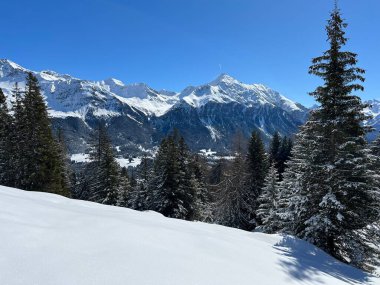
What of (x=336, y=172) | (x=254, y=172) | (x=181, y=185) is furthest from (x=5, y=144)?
(x=336, y=172)

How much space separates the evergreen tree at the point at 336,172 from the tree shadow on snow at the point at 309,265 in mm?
2991

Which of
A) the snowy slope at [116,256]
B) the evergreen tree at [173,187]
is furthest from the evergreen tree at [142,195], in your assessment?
the snowy slope at [116,256]

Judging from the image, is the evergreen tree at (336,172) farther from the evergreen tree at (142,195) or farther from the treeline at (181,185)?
the evergreen tree at (142,195)

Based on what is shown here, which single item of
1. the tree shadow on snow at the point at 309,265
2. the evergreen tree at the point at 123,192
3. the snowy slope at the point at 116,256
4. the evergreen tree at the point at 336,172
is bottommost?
the evergreen tree at the point at 123,192

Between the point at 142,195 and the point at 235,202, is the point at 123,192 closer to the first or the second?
the point at 142,195

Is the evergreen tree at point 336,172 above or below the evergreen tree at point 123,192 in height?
above

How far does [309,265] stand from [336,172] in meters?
6.66

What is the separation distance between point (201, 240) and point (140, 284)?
343cm

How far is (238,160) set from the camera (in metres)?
35.2

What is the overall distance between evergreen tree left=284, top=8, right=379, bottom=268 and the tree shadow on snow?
2.99 metres

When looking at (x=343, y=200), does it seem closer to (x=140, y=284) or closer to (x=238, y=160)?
(x=140, y=284)

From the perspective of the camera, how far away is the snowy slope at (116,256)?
14.3 ft

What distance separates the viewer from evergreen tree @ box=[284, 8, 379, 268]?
14.3m

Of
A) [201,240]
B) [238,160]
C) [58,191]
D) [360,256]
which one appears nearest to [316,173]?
[360,256]
